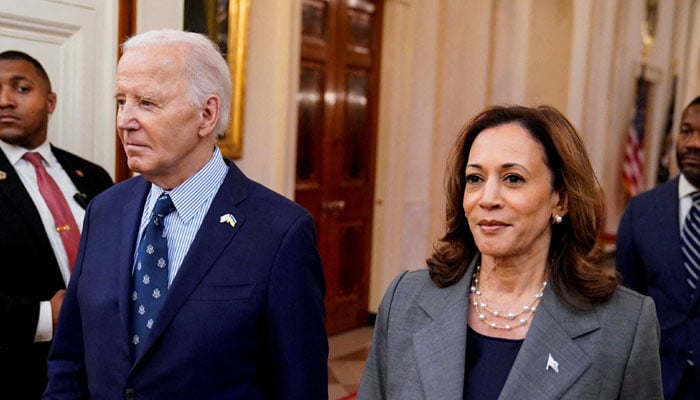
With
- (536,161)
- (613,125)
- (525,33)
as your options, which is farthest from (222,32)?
(613,125)

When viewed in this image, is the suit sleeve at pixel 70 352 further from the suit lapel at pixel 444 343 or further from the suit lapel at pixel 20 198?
the suit lapel at pixel 444 343

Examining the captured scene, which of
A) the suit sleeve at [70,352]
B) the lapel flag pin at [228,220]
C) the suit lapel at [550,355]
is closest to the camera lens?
the suit lapel at [550,355]

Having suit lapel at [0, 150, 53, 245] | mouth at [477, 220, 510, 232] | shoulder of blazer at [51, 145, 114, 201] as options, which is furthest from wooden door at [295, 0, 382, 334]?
mouth at [477, 220, 510, 232]

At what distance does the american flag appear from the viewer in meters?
12.4

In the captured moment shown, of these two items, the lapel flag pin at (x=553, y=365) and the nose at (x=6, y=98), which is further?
the nose at (x=6, y=98)

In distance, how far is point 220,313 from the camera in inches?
75.1

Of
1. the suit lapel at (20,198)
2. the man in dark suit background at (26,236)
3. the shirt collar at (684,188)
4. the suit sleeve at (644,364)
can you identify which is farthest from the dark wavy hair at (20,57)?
the shirt collar at (684,188)

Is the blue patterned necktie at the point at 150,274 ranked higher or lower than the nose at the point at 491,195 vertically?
lower

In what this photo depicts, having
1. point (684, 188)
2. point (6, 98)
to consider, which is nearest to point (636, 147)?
point (684, 188)

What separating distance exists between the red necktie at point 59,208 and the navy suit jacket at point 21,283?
9cm

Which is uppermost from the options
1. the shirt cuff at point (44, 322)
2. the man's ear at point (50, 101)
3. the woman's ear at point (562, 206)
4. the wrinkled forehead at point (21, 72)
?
the wrinkled forehead at point (21, 72)

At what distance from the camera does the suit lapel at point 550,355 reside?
1.76 meters

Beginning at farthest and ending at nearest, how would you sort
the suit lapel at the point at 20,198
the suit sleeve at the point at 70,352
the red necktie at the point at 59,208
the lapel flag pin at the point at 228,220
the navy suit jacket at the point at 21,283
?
the red necktie at the point at 59,208
the suit lapel at the point at 20,198
the navy suit jacket at the point at 21,283
the suit sleeve at the point at 70,352
the lapel flag pin at the point at 228,220

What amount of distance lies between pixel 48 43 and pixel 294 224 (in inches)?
83.7
